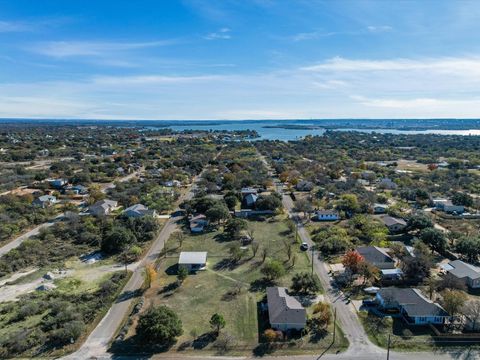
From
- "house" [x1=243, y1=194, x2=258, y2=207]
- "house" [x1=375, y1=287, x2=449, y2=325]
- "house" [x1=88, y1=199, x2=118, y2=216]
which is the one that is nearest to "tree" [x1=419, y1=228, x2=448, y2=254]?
"house" [x1=375, y1=287, x2=449, y2=325]

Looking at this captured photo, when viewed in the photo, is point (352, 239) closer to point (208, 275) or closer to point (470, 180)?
point (208, 275)

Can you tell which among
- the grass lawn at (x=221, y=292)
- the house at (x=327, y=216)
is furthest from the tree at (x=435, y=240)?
the grass lawn at (x=221, y=292)

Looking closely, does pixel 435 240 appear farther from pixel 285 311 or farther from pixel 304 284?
pixel 285 311

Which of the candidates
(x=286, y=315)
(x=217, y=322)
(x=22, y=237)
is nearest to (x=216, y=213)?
(x=217, y=322)

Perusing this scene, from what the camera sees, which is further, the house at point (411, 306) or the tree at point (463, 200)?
the tree at point (463, 200)

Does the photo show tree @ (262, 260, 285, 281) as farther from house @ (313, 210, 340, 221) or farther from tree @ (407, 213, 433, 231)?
tree @ (407, 213, 433, 231)

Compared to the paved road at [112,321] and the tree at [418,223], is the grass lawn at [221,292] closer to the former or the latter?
the paved road at [112,321]
